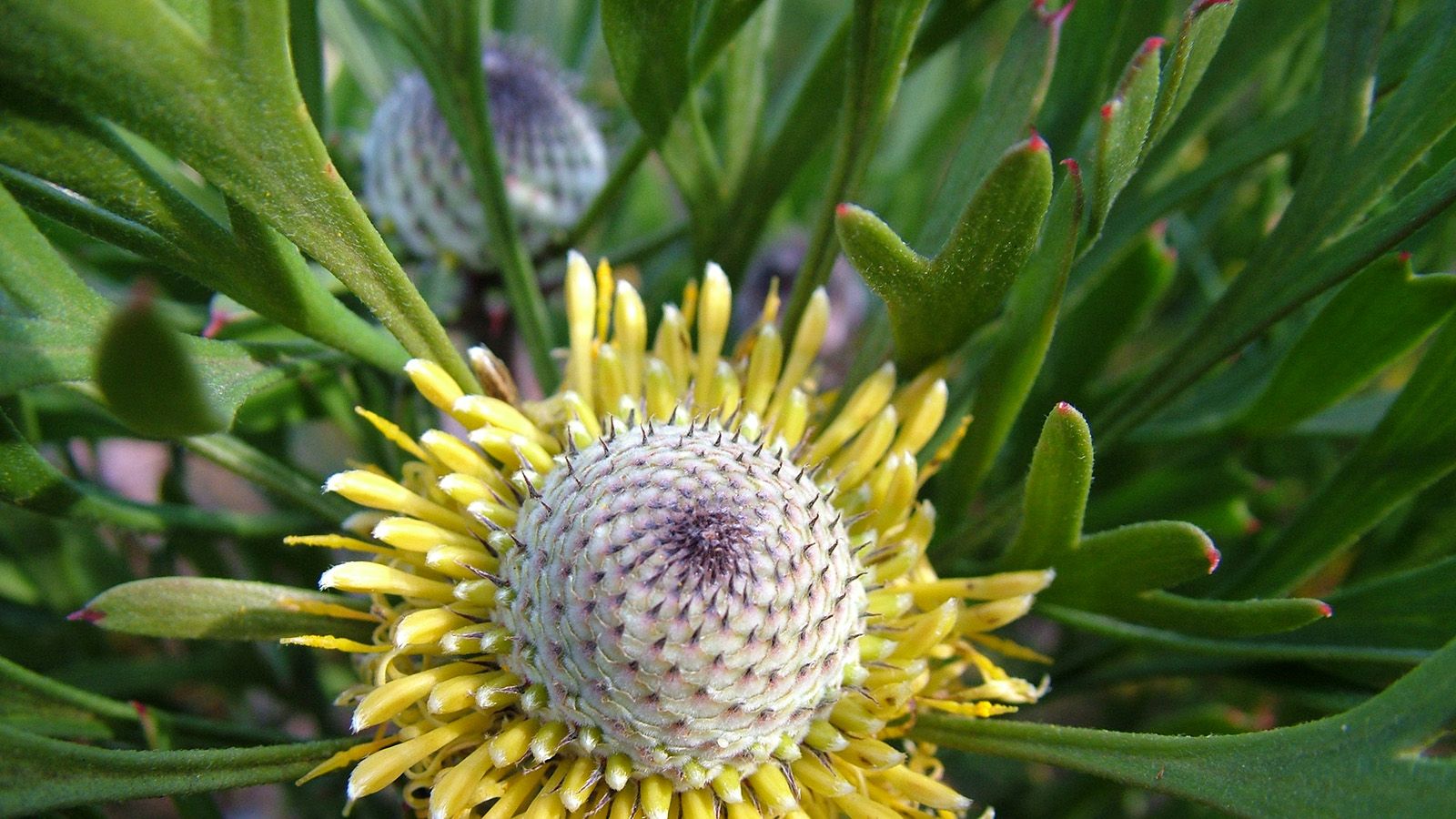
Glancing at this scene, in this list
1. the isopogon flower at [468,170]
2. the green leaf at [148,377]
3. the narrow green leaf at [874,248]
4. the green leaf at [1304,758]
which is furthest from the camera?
the isopogon flower at [468,170]

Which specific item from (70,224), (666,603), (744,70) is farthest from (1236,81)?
(70,224)

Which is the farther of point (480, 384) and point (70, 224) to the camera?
point (480, 384)

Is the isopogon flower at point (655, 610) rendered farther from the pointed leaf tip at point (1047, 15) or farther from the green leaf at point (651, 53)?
the pointed leaf tip at point (1047, 15)

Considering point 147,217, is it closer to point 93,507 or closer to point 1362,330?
point 93,507

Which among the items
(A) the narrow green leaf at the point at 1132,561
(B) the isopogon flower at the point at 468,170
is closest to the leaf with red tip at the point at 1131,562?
(A) the narrow green leaf at the point at 1132,561

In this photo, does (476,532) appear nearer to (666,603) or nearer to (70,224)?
(666,603)

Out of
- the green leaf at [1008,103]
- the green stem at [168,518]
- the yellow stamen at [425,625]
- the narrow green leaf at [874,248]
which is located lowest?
the green stem at [168,518]

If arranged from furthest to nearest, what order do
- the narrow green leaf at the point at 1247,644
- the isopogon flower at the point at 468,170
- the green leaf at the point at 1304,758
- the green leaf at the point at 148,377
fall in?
the isopogon flower at the point at 468,170
the narrow green leaf at the point at 1247,644
the green leaf at the point at 1304,758
the green leaf at the point at 148,377

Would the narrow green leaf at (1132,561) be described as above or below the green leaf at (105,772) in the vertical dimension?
above
